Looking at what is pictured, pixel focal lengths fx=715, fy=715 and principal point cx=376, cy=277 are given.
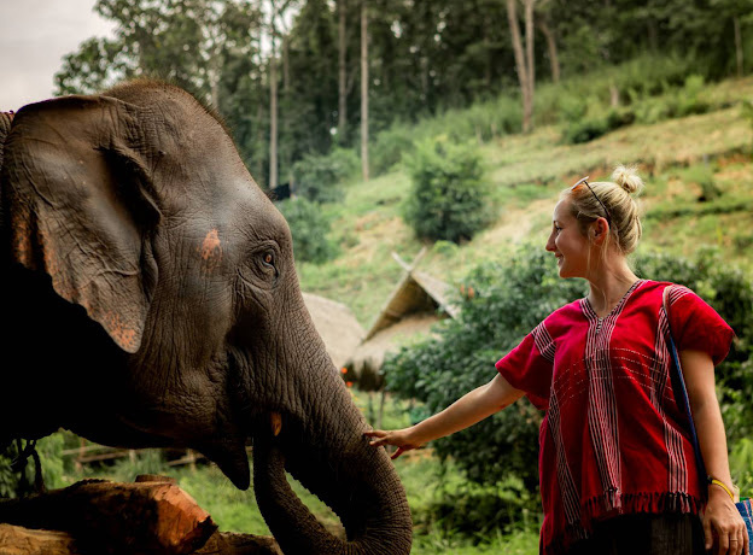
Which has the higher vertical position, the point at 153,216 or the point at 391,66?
the point at 391,66

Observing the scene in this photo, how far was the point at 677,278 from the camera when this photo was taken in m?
5.68

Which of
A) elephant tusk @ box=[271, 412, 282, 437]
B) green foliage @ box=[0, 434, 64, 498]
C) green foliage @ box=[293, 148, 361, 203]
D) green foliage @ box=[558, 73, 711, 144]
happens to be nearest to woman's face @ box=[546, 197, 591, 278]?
elephant tusk @ box=[271, 412, 282, 437]

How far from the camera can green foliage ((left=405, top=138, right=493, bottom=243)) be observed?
1591 cm

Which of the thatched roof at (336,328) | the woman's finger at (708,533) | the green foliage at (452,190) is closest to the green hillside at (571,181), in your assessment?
the green foliage at (452,190)

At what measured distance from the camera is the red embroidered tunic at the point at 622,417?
182cm

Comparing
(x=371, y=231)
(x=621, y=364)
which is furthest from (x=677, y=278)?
(x=371, y=231)

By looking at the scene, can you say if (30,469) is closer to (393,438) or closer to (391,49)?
(393,438)

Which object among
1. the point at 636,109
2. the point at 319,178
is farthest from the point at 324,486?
the point at 319,178

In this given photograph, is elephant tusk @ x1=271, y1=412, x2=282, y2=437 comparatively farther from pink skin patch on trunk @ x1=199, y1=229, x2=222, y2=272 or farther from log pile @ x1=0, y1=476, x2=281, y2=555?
pink skin patch on trunk @ x1=199, y1=229, x2=222, y2=272

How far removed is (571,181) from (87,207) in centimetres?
1569

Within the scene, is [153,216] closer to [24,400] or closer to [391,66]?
[24,400]

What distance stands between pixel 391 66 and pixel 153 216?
30.1 metres

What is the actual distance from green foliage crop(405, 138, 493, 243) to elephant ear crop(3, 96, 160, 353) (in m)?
14.2

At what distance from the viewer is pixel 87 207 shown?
1.71 metres
